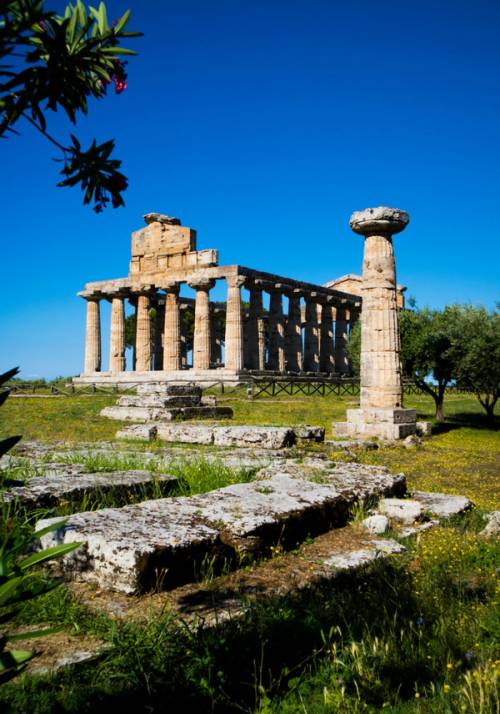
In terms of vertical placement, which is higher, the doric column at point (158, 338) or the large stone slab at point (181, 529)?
the doric column at point (158, 338)

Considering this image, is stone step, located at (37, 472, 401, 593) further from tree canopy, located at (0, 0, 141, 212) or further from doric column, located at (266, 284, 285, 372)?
doric column, located at (266, 284, 285, 372)

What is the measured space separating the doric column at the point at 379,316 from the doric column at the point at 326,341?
31281 mm

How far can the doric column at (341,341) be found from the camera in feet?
173

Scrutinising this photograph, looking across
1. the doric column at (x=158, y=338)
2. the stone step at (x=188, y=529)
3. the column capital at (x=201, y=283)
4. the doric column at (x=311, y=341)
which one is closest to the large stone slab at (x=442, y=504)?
the stone step at (x=188, y=529)

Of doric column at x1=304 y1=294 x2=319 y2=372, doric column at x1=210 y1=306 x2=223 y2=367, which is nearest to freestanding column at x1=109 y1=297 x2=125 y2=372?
doric column at x1=210 y1=306 x2=223 y2=367

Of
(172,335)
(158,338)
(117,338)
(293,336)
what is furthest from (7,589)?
(158,338)

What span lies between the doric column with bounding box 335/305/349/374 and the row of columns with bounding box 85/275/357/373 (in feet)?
0.27

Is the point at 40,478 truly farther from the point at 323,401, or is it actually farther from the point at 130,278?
the point at 130,278

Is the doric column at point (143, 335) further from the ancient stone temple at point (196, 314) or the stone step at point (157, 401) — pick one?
the stone step at point (157, 401)

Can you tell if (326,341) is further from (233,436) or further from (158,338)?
(233,436)

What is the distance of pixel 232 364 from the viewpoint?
125 ft

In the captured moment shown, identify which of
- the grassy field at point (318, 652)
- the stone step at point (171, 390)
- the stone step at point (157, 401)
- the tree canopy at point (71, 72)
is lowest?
the grassy field at point (318, 652)

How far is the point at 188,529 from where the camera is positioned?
4562mm

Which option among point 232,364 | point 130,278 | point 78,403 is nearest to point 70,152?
point 78,403
